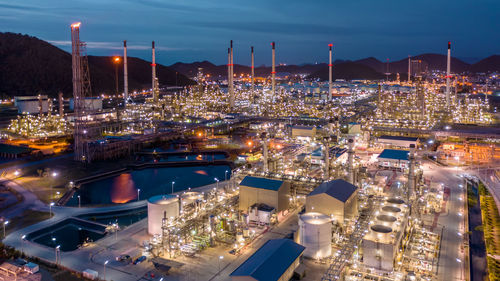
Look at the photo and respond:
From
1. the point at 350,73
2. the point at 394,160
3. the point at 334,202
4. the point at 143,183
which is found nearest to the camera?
the point at 334,202

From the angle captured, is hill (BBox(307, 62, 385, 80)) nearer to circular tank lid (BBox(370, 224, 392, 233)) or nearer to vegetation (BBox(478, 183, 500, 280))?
vegetation (BBox(478, 183, 500, 280))

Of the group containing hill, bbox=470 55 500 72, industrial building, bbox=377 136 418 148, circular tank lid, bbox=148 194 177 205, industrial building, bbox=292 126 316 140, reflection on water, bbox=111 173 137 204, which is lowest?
Result: reflection on water, bbox=111 173 137 204

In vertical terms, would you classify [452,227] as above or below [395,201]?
below

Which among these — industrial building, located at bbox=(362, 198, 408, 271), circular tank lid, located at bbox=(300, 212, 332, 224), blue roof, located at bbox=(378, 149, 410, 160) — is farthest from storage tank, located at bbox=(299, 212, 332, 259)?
blue roof, located at bbox=(378, 149, 410, 160)

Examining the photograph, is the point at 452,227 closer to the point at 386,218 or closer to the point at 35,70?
the point at 386,218

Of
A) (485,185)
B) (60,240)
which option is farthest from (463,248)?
(60,240)

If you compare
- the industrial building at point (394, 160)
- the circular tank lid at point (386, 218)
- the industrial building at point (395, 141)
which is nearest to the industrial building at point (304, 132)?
the industrial building at point (395, 141)

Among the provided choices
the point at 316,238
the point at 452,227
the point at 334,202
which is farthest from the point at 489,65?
the point at 316,238
